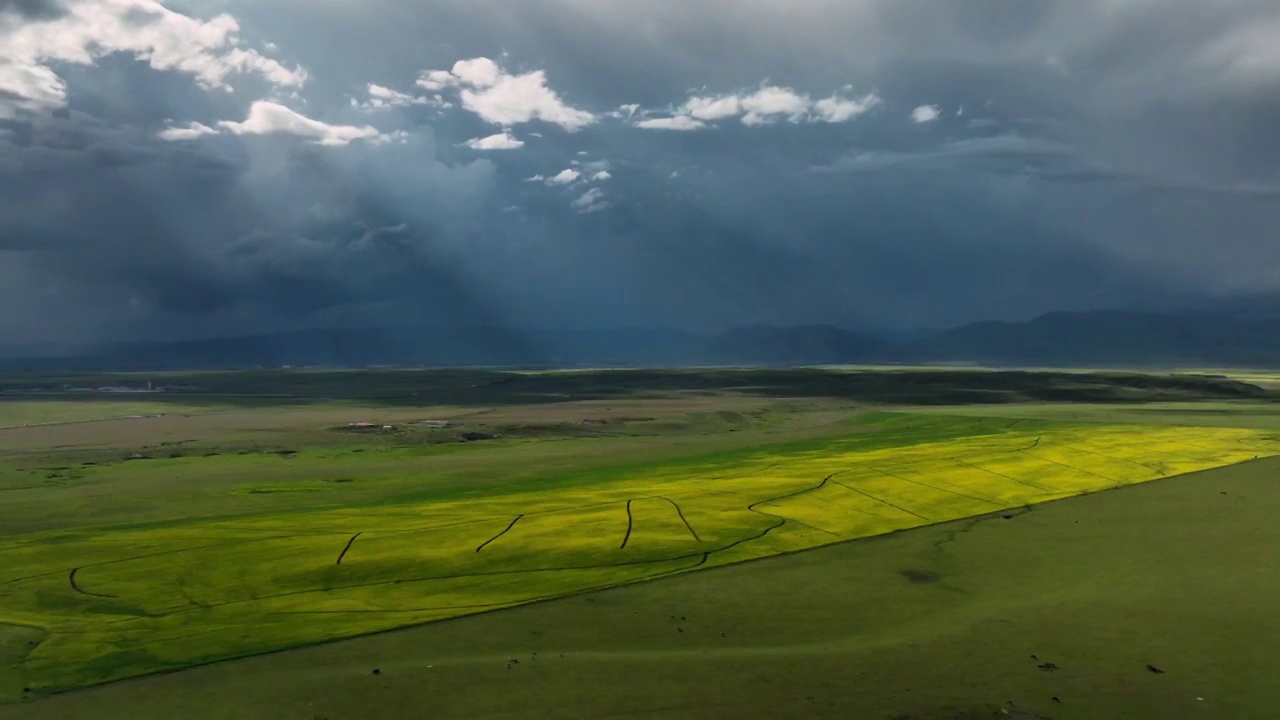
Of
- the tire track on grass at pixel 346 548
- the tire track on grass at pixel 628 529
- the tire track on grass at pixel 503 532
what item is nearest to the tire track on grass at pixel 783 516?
the tire track on grass at pixel 628 529

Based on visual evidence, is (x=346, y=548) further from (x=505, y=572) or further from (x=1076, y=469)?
(x=1076, y=469)

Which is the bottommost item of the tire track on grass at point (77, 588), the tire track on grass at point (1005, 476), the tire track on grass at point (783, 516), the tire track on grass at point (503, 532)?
the tire track on grass at point (77, 588)

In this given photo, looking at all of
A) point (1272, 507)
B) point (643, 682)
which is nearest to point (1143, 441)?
point (1272, 507)

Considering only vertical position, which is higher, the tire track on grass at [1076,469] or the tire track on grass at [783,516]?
the tire track on grass at [1076,469]

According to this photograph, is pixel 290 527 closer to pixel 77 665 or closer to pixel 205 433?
pixel 77 665

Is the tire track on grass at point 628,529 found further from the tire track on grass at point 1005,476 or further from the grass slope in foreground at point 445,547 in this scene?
the tire track on grass at point 1005,476

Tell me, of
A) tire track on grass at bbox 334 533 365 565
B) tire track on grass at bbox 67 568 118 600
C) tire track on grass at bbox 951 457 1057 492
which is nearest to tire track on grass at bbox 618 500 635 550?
tire track on grass at bbox 334 533 365 565
